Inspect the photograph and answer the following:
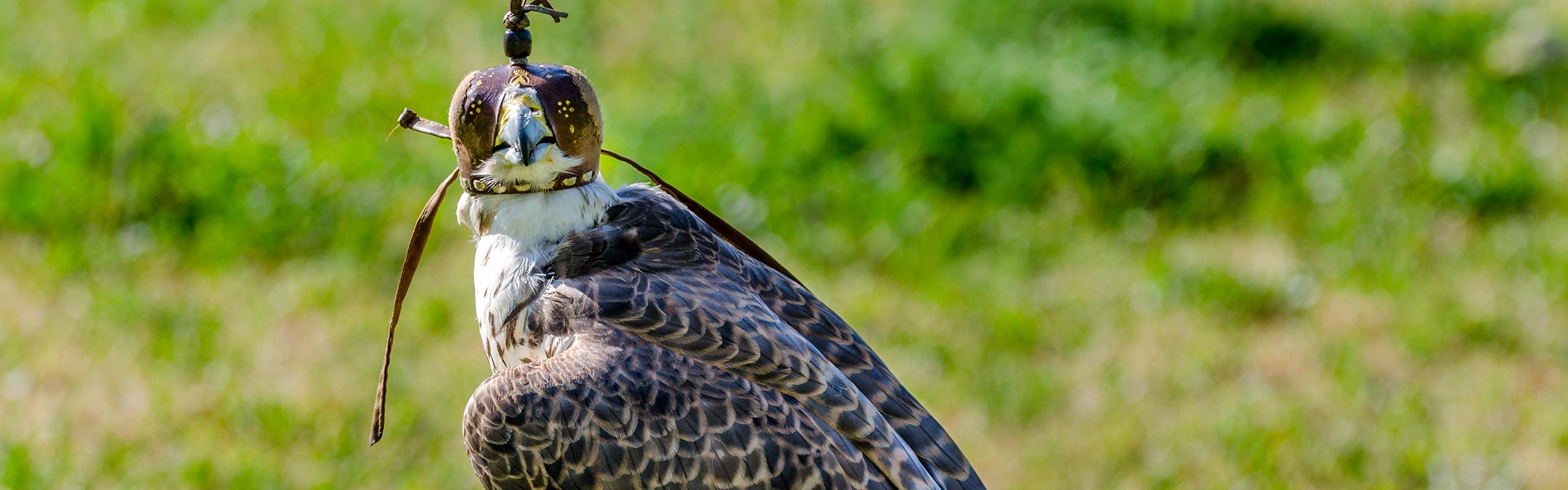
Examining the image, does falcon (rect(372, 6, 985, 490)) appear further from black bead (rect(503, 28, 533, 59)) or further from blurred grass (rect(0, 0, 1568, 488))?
blurred grass (rect(0, 0, 1568, 488))

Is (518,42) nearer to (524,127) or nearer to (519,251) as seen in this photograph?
(524,127)

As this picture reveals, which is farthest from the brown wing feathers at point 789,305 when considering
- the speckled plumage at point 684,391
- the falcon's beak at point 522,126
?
the falcon's beak at point 522,126

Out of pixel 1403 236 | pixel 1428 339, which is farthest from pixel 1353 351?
pixel 1403 236

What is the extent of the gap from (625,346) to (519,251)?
28 centimetres

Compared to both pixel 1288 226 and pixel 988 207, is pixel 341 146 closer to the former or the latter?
pixel 988 207

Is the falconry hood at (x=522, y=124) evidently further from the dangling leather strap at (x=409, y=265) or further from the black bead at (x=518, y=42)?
the dangling leather strap at (x=409, y=265)

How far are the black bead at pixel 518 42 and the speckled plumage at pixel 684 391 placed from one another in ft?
1.35

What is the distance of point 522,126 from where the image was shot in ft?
7.88

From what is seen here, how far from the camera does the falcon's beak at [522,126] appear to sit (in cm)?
240

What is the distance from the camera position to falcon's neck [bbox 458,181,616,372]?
8.84 ft

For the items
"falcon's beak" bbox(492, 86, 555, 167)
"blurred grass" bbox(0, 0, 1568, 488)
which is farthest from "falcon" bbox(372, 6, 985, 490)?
"blurred grass" bbox(0, 0, 1568, 488)

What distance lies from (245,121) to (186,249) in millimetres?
755

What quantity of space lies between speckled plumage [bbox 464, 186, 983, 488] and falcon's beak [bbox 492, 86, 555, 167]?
0.35 metres

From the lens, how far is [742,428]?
102 inches
